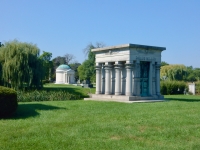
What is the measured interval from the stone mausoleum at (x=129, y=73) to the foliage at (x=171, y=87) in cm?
1694

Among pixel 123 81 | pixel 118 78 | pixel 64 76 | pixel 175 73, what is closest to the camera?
pixel 118 78

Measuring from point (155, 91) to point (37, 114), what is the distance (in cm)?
1133

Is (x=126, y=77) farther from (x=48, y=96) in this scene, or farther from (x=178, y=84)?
(x=178, y=84)

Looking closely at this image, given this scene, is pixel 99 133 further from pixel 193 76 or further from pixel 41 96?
pixel 193 76

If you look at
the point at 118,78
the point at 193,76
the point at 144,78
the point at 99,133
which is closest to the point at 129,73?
the point at 118,78

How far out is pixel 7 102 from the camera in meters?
10.7

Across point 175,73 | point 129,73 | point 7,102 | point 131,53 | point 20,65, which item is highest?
point 175,73

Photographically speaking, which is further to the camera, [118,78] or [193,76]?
[193,76]

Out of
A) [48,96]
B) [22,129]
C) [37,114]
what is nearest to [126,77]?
[48,96]

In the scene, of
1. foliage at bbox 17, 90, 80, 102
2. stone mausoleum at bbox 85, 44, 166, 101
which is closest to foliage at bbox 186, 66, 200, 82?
foliage at bbox 17, 90, 80, 102

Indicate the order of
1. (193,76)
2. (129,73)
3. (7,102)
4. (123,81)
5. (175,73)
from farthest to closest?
(193,76)
(175,73)
(123,81)
(129,73)
(7,102)

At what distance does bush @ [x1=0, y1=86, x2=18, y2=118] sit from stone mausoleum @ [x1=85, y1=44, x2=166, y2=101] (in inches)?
365

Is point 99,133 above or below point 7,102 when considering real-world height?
below

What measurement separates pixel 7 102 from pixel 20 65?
50.7ft
